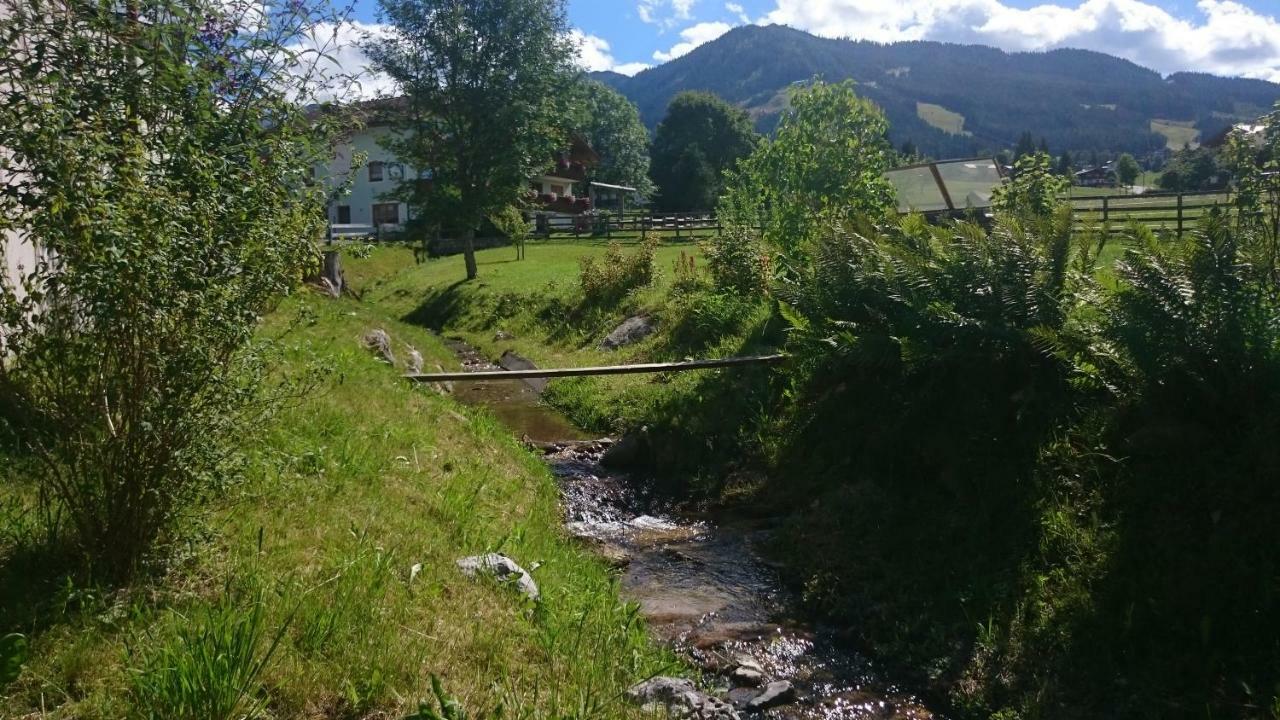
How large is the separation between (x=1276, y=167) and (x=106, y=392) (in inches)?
335

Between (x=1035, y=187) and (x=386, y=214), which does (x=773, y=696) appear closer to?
(x=1035, y=187)

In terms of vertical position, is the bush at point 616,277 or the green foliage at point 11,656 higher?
the bush at point 616,277

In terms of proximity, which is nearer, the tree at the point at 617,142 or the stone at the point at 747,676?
the stone at the point at 747,676

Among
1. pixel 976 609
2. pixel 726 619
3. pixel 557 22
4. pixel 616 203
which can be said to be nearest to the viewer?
pixel 976 609

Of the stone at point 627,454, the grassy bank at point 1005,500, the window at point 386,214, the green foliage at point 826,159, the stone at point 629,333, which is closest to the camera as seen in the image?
the grassy bank at point 1005,500

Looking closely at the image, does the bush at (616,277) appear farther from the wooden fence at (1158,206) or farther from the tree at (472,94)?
the wooden fence at (1158,206)

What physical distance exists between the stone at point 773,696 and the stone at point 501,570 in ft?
5.29

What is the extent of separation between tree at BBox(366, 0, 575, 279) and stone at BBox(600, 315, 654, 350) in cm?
1433

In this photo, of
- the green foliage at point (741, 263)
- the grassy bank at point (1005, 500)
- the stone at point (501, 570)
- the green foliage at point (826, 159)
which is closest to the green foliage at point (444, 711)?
the stone at point (501, 570)

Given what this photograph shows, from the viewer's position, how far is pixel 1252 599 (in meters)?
5.53

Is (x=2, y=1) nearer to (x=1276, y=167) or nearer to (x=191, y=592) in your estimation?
(x=191, y=592)

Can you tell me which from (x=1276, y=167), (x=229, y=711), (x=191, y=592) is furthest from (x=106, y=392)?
(x=1276, y=167)

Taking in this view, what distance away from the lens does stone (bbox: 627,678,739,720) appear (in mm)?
4898

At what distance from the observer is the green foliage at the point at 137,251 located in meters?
3.77
